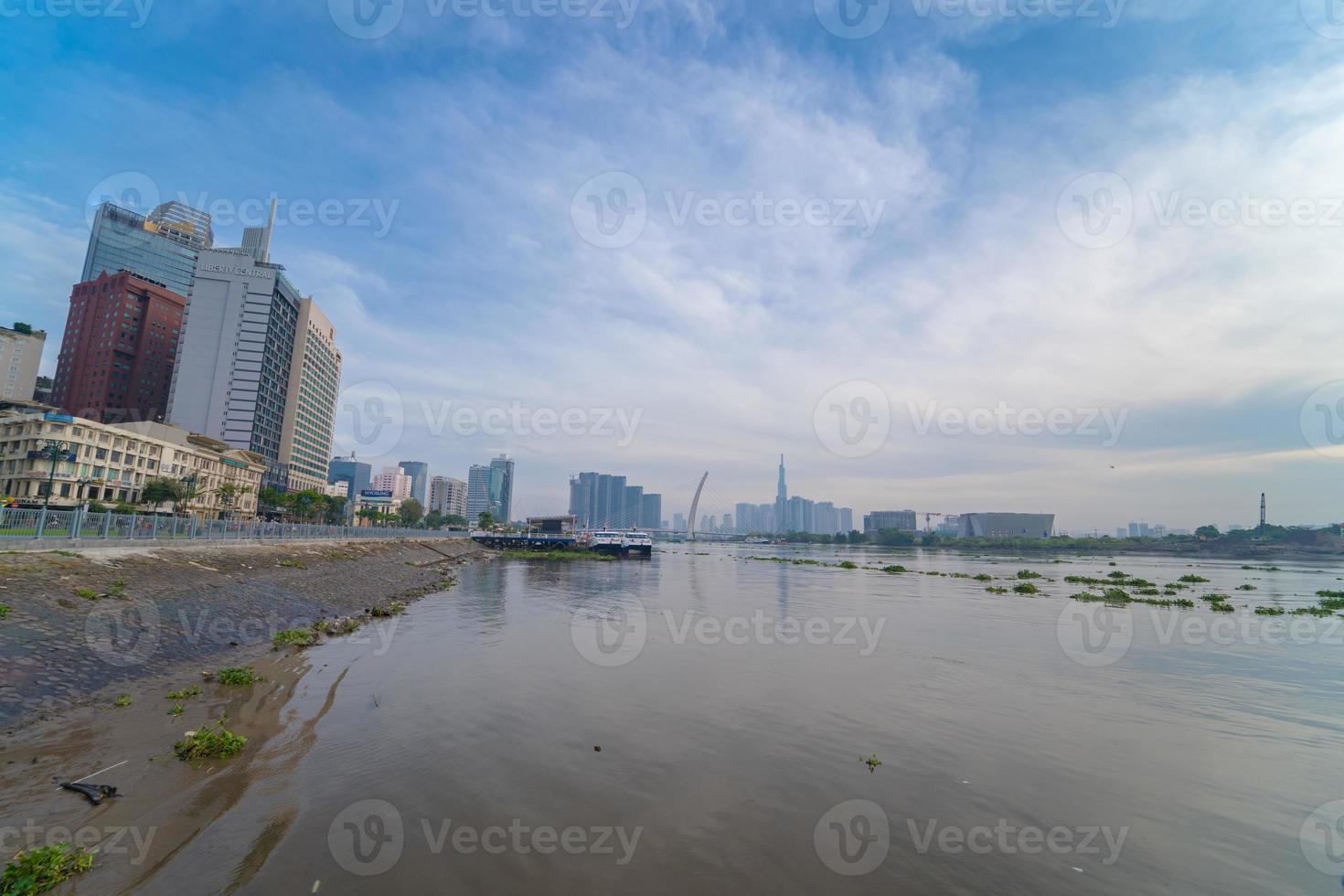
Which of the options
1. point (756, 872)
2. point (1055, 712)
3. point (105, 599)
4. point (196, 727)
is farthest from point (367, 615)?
point (1055, 712)

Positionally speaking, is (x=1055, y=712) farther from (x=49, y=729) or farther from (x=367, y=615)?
(x=367, y=615)

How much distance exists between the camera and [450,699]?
Result: 1573cm

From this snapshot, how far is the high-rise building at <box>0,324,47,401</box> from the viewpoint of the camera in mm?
126000

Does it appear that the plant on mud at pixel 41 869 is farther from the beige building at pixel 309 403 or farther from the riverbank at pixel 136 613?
the beige building at pixel 309 403

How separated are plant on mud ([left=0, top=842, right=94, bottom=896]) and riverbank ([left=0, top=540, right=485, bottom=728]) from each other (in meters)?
6.19

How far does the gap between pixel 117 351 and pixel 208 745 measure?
7178 inches

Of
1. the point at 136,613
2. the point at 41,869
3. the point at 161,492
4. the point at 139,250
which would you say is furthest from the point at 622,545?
the point at 139,250

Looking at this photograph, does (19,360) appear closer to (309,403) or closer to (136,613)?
(309,403)

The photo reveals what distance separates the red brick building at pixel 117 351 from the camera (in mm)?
137000

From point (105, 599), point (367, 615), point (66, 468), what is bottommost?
point (367, 615)

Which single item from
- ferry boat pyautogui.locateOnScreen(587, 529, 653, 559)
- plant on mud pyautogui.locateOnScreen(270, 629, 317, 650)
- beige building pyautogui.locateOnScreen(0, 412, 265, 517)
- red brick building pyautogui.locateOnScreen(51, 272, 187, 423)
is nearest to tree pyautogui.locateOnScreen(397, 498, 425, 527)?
red brick building pyautogui.locateOnScreen(51, 272, 187, 423)

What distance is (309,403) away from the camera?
14988 cm

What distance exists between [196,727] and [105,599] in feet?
38.8

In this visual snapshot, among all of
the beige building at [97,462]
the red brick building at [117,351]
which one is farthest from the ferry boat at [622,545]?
the red brick building at [117,351]
